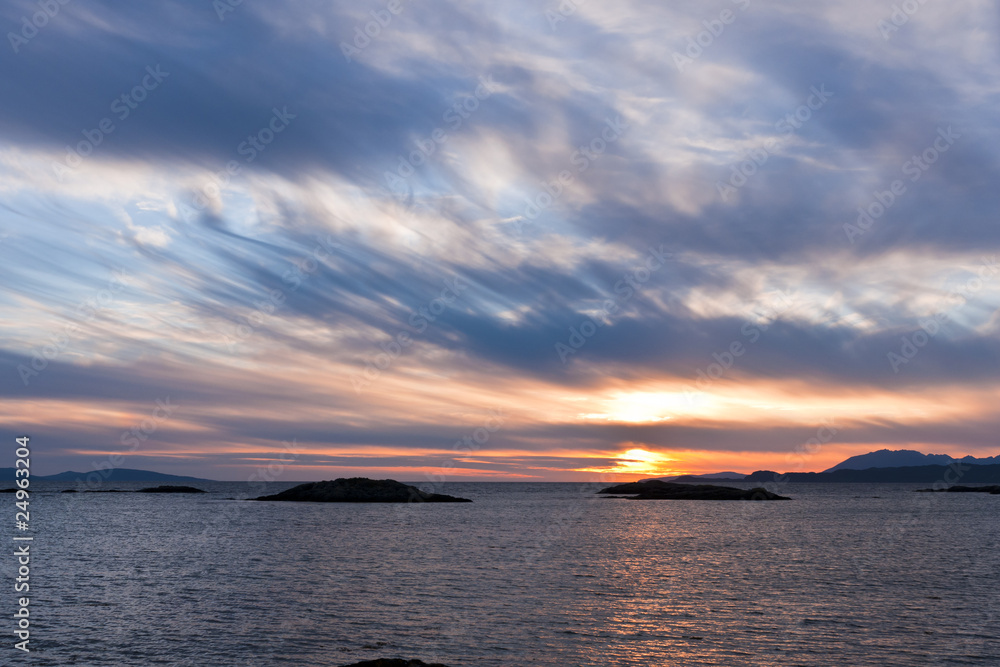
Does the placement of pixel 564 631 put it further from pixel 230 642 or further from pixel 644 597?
pixel 230 642

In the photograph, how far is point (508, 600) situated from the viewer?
1651 inches

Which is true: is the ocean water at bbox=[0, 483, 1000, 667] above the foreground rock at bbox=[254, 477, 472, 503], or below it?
above

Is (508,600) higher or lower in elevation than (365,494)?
higher

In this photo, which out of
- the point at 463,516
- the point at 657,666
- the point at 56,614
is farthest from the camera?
the point at 463,516

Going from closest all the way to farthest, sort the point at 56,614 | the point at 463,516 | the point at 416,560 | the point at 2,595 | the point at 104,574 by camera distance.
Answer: the point at 56,614
the point at 2,595
the point at 104,574
the point at 416,560
the point at 463,516

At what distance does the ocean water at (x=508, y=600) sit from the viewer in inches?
1193

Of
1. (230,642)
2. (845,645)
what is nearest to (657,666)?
(845,645)

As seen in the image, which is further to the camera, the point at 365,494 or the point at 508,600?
the point at 365,494

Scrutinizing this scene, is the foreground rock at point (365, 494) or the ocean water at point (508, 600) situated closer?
the ocean water at point (508, 600)

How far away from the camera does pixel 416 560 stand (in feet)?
200

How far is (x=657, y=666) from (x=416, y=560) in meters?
36.1

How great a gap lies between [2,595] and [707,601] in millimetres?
41679

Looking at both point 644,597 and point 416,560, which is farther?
point 416,560

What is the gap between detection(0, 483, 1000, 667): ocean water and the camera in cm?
3030
